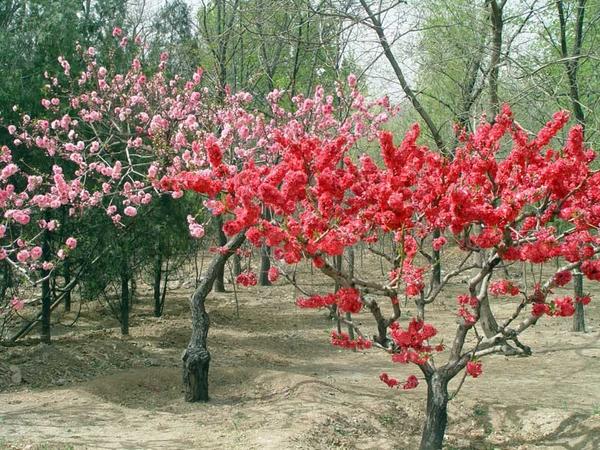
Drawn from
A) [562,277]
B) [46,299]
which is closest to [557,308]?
[562,277]

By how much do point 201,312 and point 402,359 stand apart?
9.68 ft

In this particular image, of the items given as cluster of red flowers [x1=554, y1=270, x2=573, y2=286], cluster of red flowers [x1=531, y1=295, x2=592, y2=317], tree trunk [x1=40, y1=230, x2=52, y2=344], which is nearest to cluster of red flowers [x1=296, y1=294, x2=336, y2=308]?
cluster of red flowers [x1=531, y1=295, x2=592, y2=317]

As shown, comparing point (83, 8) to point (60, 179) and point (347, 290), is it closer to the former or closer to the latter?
point (60, 179)

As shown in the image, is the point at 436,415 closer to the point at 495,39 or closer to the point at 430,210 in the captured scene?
the point at 430,210

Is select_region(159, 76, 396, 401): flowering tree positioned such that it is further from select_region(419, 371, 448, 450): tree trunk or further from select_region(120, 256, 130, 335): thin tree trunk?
select_region(120, 256, 130, 335): thin tree trunk

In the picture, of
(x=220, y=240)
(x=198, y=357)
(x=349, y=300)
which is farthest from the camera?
(x=220, y=240)

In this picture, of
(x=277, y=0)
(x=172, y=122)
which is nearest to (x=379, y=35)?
(x=277, y=0)

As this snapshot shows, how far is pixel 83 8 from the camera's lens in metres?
10.1

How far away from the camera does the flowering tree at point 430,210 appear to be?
460 cm

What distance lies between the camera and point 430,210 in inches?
200

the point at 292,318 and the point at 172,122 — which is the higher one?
the point at 172,122

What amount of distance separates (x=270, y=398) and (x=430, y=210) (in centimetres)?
327

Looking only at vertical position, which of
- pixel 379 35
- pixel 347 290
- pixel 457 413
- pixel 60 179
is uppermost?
pixel 379 35

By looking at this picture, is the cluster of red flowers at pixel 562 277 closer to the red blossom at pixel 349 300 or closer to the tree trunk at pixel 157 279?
the red blossom at pixel 349 300
